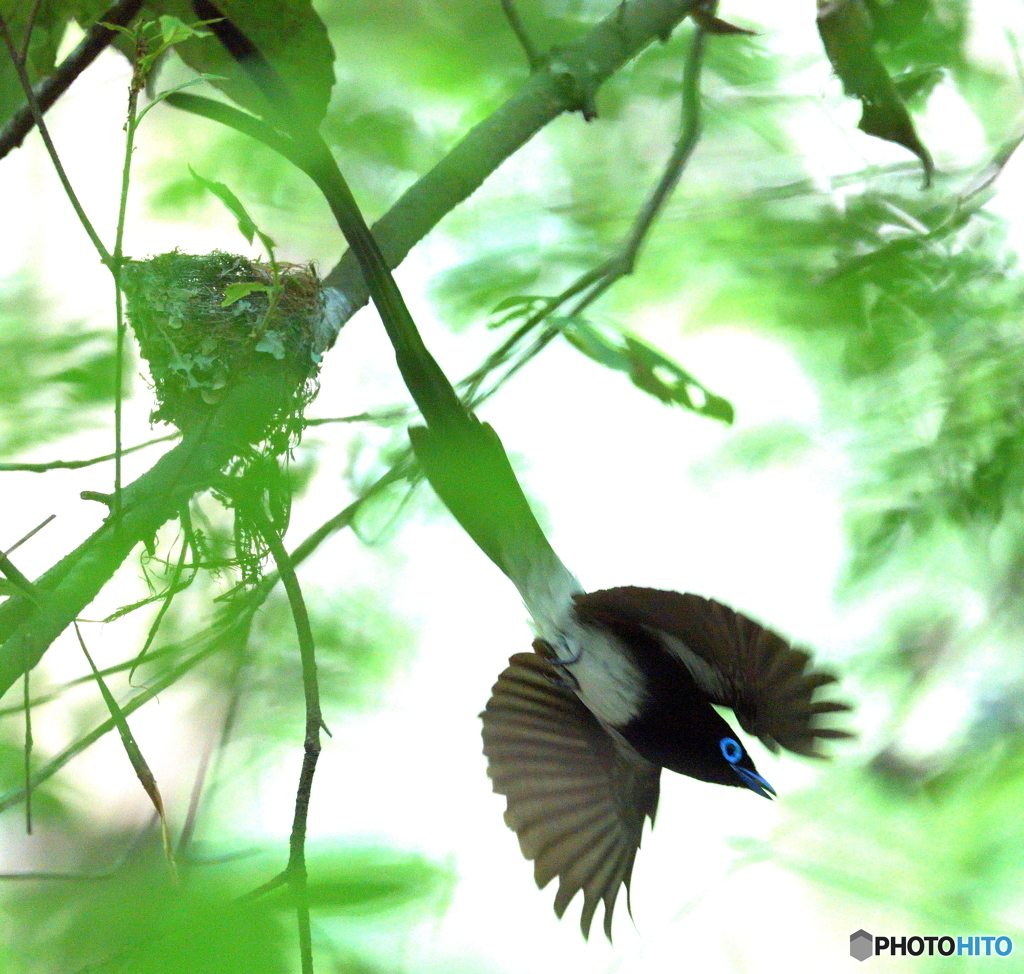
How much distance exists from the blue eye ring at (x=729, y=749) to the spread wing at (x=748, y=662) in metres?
0.13

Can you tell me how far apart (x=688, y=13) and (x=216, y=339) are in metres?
1.16

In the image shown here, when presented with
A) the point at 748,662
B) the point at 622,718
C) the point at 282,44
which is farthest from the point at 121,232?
the point at 622,718

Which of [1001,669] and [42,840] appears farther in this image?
[1001,669]

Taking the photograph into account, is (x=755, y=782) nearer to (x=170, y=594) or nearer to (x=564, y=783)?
(x=564, y=783)

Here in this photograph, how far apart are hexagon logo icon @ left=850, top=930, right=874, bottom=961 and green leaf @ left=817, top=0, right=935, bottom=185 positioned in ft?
5.66

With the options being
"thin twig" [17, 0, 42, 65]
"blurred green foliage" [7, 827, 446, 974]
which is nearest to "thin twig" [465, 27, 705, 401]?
"thin twig" [17, 0, 42, 65]

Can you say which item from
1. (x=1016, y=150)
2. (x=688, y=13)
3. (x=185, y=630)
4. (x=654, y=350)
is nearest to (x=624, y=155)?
(x=688, y=13)

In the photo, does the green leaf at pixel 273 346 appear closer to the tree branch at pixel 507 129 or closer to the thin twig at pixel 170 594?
the tree branch at pixel 507 129

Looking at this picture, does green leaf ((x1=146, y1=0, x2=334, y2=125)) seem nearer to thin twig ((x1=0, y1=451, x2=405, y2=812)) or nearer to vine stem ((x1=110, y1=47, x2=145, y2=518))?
vine stem ((x1=110, y1=47, x2=145, y2=518))

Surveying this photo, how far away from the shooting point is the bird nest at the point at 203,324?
82.4 inches

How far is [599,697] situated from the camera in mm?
2105

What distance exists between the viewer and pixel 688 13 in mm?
2166

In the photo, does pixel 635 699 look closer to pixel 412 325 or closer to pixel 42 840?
pixel 412 325

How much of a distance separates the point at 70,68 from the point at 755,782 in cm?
171
